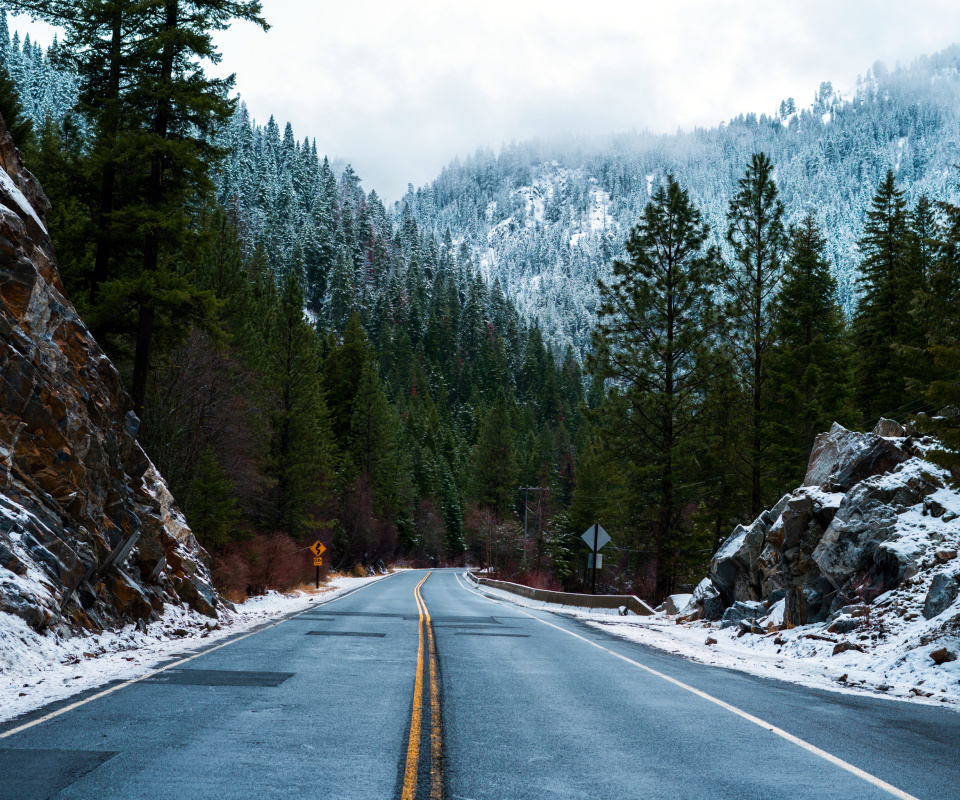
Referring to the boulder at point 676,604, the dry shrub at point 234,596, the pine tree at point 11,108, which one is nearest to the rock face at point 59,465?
the dry shrub at point 234,596

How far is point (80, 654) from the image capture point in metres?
11.3

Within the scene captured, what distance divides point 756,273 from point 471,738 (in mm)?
A: 25669

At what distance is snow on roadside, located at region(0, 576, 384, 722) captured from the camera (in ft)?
28.2

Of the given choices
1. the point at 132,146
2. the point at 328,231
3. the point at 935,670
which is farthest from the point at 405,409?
the point at 935,670

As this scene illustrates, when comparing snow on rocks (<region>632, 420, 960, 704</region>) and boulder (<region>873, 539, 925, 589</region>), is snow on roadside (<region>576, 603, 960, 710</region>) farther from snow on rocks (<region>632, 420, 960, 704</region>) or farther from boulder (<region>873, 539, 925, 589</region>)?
boulder (<region>873, 539, 925, 589</region>)

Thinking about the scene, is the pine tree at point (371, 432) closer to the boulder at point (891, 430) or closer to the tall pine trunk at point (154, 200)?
the tall pine trunk at point (154, 200)

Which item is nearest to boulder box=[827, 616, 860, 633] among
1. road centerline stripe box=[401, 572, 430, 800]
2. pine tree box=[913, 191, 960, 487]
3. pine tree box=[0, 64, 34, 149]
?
pine tree box=[913, 191, 960, 487]

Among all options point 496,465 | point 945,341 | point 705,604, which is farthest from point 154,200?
point 496,465

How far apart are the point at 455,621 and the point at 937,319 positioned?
1434 cm

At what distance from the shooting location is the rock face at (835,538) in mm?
14500

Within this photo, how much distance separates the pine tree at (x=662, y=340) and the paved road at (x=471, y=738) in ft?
53.9

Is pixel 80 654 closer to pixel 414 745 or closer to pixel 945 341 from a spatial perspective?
pixel 414 745

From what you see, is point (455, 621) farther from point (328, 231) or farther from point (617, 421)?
point (328, 231)

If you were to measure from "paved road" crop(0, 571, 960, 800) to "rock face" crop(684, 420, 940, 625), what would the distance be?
15.6 feet
